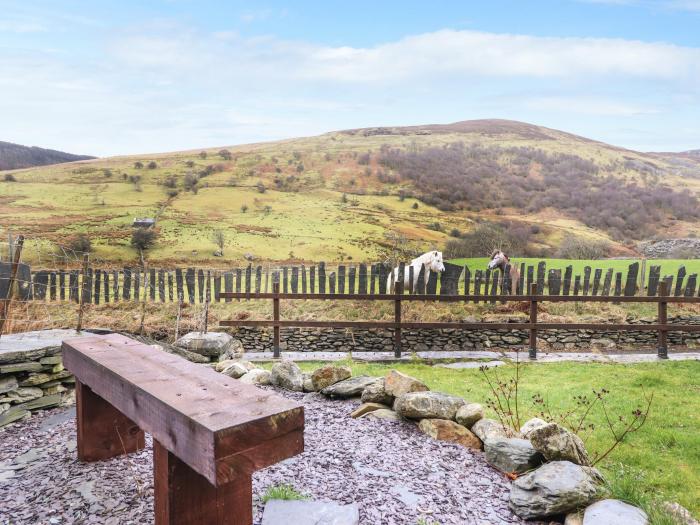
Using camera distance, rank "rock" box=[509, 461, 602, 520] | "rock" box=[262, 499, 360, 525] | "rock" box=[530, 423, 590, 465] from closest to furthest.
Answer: "rock" box=[262, 499, 360, 525] → "rock" box=[509, 461, 602, 520] → "rock" box=[530, 423, 590, 465]

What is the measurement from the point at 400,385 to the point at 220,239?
566 inches

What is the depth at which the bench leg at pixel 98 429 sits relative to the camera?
12.8ft

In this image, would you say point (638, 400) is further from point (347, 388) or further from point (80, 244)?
point (80, 244)

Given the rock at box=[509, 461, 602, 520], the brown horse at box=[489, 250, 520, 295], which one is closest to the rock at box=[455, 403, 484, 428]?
the rock at box=[509, 461, 602, 520]

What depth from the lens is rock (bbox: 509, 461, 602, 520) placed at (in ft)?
10.8

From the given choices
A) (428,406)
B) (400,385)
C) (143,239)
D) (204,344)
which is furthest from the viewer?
(143,239)

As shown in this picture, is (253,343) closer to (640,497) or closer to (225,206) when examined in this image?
(640,497)

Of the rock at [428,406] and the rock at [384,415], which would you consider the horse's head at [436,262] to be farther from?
the rock at [428,406]

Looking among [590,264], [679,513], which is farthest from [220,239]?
[679,513]

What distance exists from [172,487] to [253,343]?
9.58 m

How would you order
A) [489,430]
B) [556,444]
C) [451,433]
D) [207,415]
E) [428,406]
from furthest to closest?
[428,406], [451,433], [489,430], [556,444], [207,415]

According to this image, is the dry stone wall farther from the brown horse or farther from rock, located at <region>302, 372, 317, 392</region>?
rock, located at <region>302, 372, 317, 392</region>

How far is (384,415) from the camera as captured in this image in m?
5.11

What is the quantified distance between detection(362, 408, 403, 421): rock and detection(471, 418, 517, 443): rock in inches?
32.1
